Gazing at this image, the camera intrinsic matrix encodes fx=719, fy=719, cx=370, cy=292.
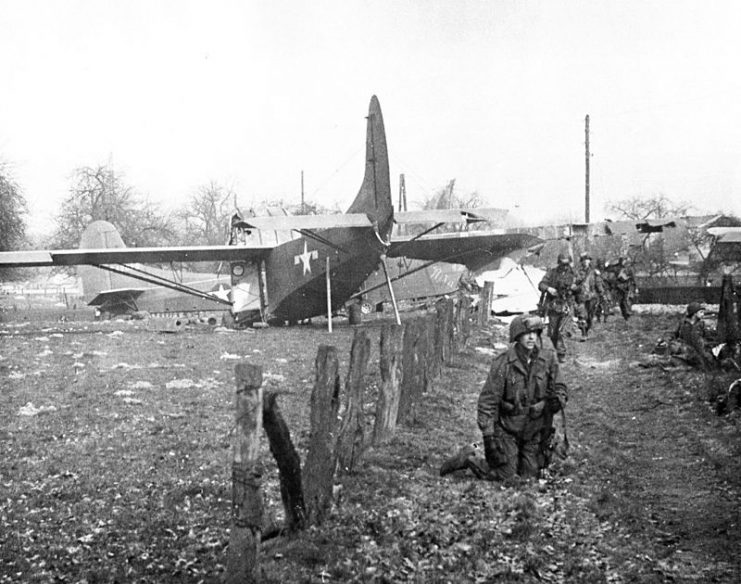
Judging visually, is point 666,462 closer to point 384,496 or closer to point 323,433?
point 384,496

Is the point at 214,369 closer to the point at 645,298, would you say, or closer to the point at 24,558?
the point at 24,558

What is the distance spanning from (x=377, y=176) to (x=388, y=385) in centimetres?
1176

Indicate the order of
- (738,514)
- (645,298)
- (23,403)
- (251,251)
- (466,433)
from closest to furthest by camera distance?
(738,514), (466,433), (23,403), (251,251), (645,298)

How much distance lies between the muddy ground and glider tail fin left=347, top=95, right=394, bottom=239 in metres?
8.62

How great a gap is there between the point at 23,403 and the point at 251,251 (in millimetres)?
13906

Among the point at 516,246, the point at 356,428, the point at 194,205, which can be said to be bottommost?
the point at 356,428

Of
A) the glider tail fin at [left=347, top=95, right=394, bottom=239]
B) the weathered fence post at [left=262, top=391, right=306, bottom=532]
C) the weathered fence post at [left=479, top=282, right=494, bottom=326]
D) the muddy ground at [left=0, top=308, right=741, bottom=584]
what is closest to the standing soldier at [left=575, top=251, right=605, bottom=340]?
the weathered fence post at [left=479, top=282, right=494, bottom=326]

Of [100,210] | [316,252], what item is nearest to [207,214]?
[100,210]

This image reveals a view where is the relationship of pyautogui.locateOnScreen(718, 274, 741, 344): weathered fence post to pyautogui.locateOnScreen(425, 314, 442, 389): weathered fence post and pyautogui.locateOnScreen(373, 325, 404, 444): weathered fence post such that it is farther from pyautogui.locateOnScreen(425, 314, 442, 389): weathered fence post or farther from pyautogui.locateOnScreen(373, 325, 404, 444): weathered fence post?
pyautogui.locateOnScreen(373, 325, 404, 444): weathered fence post

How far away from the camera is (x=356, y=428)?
6.65 m

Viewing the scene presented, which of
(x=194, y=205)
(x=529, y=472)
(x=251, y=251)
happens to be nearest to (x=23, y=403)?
(x=529, y=472)

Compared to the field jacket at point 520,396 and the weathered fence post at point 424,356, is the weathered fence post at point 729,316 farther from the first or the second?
the field jacket at point 520,396

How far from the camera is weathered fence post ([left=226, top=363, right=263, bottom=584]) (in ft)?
13.8

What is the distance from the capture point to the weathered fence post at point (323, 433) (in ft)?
17.7
